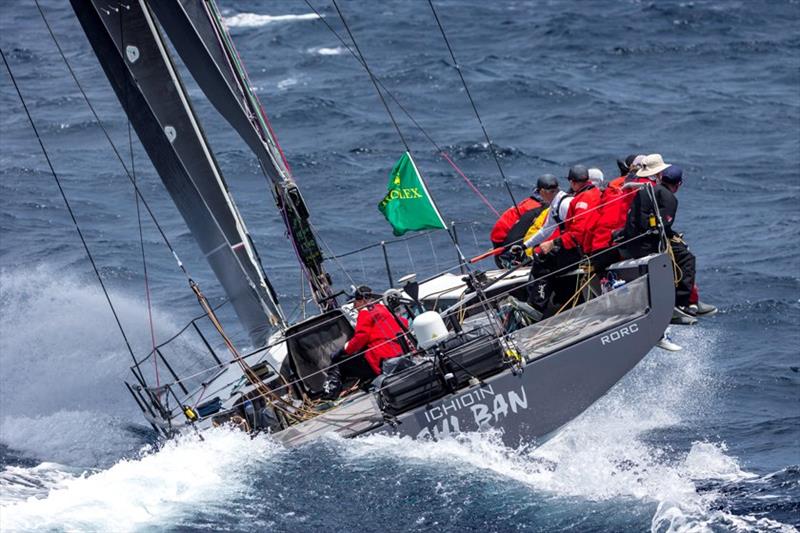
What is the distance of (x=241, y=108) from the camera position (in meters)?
12.0

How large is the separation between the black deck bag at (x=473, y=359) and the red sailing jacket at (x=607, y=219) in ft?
4.71

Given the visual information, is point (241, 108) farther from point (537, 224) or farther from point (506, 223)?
point (537, 224)

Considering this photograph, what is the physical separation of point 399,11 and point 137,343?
22139 mm

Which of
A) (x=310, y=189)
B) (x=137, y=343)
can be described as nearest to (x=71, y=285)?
(x=137, y=343)

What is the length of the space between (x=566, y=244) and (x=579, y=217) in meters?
0.25

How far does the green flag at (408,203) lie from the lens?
11594 millimetres

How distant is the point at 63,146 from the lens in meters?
24.4

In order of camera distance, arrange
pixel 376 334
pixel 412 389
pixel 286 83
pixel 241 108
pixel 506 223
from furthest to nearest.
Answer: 1. pixel 286 83
2. pixel 506 223
3. pixel 241 108
4. pixel 376 334
5. pixel 412 389

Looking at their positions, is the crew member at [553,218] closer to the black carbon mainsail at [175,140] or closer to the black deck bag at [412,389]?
the black deck bag at [412,389]

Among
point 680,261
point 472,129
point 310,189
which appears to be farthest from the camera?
point 472,129

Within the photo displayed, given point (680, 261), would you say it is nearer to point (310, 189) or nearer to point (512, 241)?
point (512, 241)

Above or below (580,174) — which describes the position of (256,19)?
below

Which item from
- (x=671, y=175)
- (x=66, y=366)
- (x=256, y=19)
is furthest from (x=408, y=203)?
(x=256, y=19)

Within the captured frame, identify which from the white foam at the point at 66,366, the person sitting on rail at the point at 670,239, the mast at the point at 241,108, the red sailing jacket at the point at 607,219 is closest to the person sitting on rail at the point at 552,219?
the red sailing jacket at the point at 607,219
